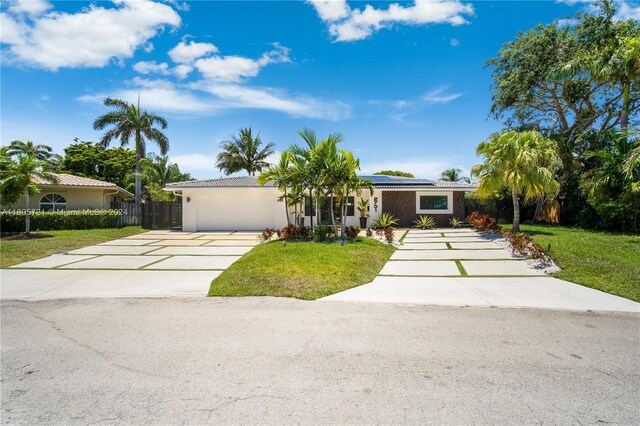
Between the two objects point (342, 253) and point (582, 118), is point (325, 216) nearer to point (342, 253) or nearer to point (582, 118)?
point (342, 253)

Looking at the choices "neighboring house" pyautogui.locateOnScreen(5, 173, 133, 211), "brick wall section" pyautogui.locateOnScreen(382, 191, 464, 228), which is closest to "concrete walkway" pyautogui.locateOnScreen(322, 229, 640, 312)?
"brick wall section" pyautogui.locateOnScreen(382, 191, 464, 228)

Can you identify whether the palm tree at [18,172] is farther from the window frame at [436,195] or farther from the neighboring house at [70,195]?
the window frame at [436,195]

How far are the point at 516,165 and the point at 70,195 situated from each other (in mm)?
24497

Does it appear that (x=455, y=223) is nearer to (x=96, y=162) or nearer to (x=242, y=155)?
(x=242, y=155)

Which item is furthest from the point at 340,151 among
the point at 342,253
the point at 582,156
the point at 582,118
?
the point at 582,118

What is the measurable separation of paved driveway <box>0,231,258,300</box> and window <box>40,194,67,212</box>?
31.2 ft

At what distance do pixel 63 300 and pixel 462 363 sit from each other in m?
6.63

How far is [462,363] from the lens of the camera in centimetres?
342

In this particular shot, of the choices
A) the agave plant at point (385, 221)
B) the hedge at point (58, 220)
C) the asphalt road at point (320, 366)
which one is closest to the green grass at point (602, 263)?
the asphalt road at point (320, 366)

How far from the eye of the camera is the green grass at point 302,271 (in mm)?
6532

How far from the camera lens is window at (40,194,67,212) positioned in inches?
781

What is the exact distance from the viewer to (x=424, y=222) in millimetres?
18594

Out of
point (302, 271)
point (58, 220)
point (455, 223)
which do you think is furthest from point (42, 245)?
point (455, 223)

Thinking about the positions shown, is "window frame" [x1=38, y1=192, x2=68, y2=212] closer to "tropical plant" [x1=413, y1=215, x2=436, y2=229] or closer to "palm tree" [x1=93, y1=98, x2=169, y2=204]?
"palm tree" [x1=93, y1=98, x2=169, y2=204]
